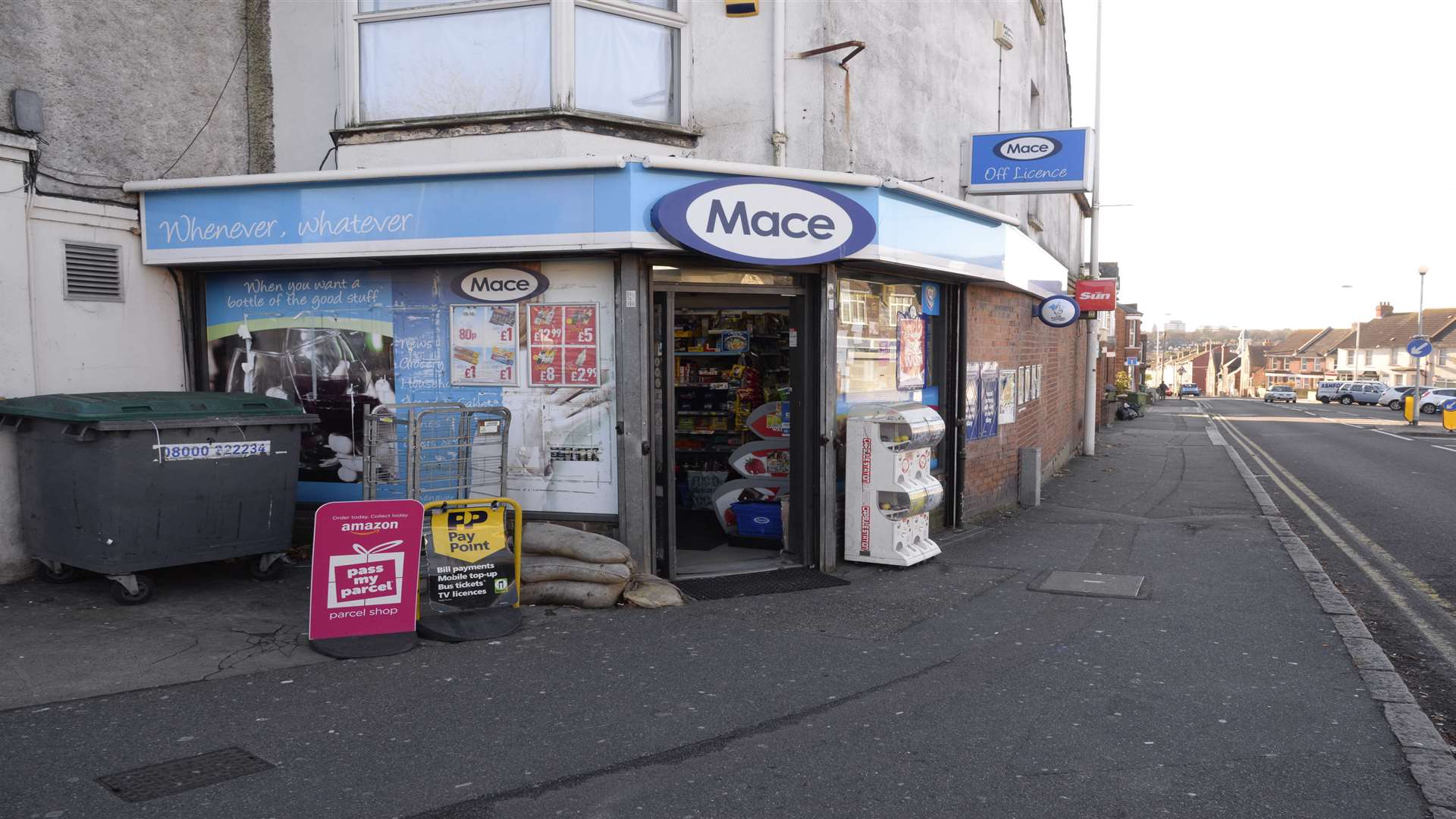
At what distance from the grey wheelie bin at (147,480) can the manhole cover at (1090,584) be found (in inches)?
239

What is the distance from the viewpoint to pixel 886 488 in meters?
8.20

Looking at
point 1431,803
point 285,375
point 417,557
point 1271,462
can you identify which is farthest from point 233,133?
point 1271,462

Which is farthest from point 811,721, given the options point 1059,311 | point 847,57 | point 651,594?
point 1059,311

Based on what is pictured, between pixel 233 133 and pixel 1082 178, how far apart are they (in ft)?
27.0

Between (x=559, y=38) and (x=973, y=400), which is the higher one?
(x=559, y=38)

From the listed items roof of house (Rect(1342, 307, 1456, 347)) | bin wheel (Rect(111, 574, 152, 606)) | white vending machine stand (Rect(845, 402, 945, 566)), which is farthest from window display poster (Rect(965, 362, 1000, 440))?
roof of house (Rect(1342, 307, 1456, 347))

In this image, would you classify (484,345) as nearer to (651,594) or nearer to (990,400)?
(651,594)

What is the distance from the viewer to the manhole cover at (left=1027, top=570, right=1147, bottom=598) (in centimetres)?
749

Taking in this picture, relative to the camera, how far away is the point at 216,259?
782cm

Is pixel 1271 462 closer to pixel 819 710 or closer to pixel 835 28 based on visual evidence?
pixel 835 28

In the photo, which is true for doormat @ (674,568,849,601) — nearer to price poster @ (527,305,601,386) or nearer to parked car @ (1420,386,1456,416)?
price poster @ (527,305,601,386)

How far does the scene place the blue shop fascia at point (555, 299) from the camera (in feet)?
23.9

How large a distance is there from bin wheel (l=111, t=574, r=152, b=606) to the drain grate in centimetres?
300

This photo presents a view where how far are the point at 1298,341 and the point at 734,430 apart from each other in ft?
422
